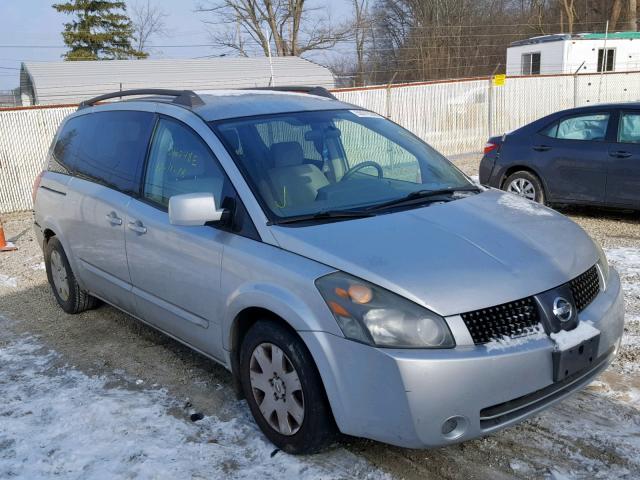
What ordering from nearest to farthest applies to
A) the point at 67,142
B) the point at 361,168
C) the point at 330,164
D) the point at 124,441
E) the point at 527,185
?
1. the point at 124,441
2. the point at 330,164
3. the point at 361,168
4. the point at 67,142
5. the point at 527,185

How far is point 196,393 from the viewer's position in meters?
4.11

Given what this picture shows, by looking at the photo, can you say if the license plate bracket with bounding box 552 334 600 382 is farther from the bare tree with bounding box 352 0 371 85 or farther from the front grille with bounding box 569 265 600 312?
the bare tree with bounding box 352 0 371 85

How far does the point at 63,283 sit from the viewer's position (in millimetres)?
5762

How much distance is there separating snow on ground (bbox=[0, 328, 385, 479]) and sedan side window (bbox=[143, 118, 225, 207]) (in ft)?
4.12

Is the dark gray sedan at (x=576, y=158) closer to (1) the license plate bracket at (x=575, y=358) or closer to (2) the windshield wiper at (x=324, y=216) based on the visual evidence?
(1) the license plate bracket at (x=575, y=358)

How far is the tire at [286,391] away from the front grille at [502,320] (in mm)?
748

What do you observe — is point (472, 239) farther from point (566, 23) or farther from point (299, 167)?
point (566, 23)

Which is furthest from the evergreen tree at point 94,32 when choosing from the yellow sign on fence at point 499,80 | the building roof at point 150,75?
the yellow sign on fence at point 499,80

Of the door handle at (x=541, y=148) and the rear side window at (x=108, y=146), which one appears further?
the door handle at (x=541, y=148)

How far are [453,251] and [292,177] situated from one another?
106 centimetres

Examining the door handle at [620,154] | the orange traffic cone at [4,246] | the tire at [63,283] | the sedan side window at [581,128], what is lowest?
the orange traffic cone at [4,246]

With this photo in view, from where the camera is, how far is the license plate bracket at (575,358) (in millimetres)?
2857

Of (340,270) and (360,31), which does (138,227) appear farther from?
(360,31)

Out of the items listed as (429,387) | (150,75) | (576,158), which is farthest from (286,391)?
(150,75)
